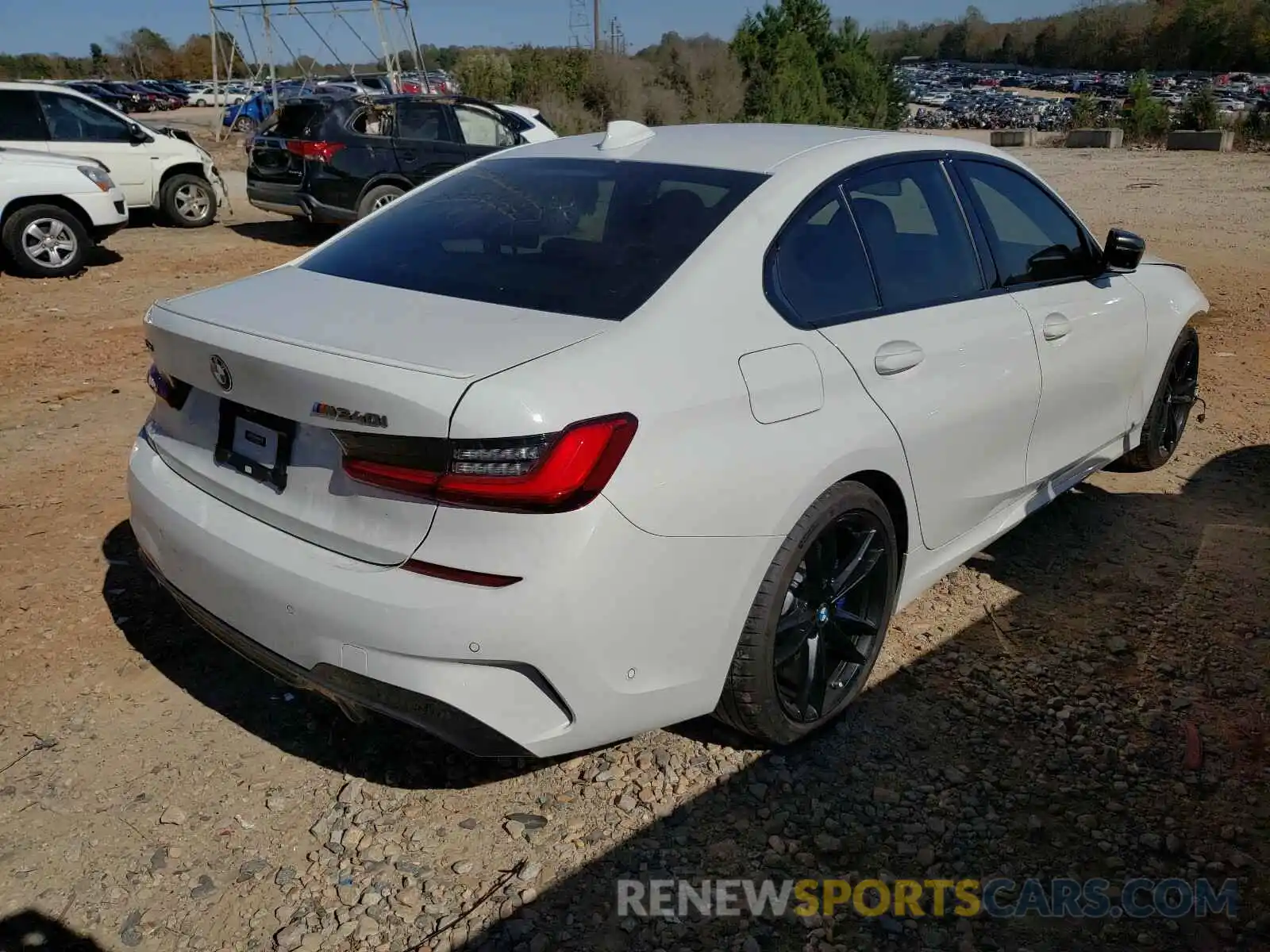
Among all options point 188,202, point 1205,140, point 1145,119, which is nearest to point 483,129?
point 188,202

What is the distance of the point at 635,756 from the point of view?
2.92 metres

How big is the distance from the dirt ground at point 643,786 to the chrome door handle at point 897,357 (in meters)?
1.05

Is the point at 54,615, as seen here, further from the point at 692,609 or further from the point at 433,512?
the point at 692,609

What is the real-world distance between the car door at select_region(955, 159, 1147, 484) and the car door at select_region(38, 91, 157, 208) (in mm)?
11069

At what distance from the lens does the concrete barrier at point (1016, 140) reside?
98.5ft

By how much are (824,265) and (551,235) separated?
78cm

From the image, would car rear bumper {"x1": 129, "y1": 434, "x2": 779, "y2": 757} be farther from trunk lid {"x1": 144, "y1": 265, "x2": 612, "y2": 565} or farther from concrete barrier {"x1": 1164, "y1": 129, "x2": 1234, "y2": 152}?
concrete barrier {"x1": 1164, "y1": 129, "x2": 1234, "y2": 152}

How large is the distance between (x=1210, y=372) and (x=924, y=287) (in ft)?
15.7

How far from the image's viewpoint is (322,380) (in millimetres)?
2244

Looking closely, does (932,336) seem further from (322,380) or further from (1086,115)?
(1086,115)

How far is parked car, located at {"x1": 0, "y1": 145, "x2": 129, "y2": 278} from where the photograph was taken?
9.49 m

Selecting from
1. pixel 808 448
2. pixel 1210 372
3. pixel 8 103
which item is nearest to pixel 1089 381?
pixel 808 448

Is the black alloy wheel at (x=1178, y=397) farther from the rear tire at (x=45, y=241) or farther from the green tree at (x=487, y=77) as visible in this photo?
the green tree at (x=487, y=77)

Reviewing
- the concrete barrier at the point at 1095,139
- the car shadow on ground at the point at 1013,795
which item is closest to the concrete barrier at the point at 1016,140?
the concrete barrier at the point at 1095,139
